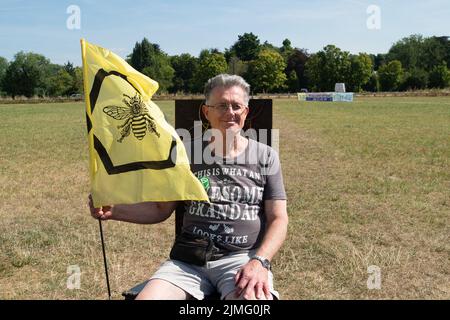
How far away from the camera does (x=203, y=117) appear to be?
11.2 feet

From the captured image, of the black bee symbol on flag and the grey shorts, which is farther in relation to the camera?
the black bee symbol on flag

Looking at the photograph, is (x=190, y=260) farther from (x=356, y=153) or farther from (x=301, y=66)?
(x=301, y=66)

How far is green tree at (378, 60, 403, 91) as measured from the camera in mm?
84600

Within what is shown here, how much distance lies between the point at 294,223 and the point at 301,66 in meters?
97.0

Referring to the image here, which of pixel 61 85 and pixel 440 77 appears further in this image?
pixel 61 85

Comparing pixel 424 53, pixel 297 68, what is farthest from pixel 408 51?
pixel 297 68

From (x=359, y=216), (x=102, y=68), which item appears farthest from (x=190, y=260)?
(x=359, y=216)

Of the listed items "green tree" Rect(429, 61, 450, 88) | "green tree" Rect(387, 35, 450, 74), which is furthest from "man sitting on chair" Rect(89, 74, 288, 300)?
"green tree" Rect(387, 35, 450, 74)

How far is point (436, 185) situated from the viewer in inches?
327

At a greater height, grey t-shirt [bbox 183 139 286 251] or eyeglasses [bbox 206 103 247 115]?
eyeglasses [bbox 206 103 247 115]

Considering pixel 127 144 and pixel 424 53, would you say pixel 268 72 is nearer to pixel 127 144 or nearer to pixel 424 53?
pixel 424 53

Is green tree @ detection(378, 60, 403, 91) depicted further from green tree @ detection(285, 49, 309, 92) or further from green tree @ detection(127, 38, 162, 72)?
green tree @ detection(127, 38, 162, 72)

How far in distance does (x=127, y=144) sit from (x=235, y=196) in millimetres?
712
